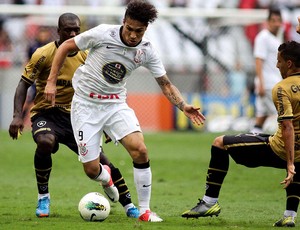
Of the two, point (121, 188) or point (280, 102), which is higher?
point (280, 102)

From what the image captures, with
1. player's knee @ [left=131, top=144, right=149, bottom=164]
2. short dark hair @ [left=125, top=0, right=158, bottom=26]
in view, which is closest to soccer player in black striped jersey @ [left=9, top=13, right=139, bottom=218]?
player's knee @ [left=131, top=144, right=149, bottom=164]

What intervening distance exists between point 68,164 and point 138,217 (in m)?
6.93

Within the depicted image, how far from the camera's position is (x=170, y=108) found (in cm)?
2419

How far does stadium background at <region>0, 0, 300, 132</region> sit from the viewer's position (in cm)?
2411

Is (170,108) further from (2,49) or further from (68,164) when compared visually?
(68,164)

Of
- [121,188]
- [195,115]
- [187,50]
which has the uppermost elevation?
[195,115]

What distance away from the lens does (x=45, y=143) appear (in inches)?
372

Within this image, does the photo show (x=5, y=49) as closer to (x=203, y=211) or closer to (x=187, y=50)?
(x=187, y=50)

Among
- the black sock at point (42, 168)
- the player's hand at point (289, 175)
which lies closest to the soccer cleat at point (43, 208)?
the black sock at point (42, 168)

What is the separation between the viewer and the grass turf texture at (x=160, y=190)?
898 centimetres

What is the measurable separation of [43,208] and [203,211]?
1.85 metres

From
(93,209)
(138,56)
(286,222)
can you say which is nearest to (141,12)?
(138,56)

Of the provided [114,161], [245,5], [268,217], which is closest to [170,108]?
[245,5]

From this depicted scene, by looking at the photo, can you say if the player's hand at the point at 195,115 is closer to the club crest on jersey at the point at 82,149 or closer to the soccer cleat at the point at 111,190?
the club crest on jersey at the point at 82,149
